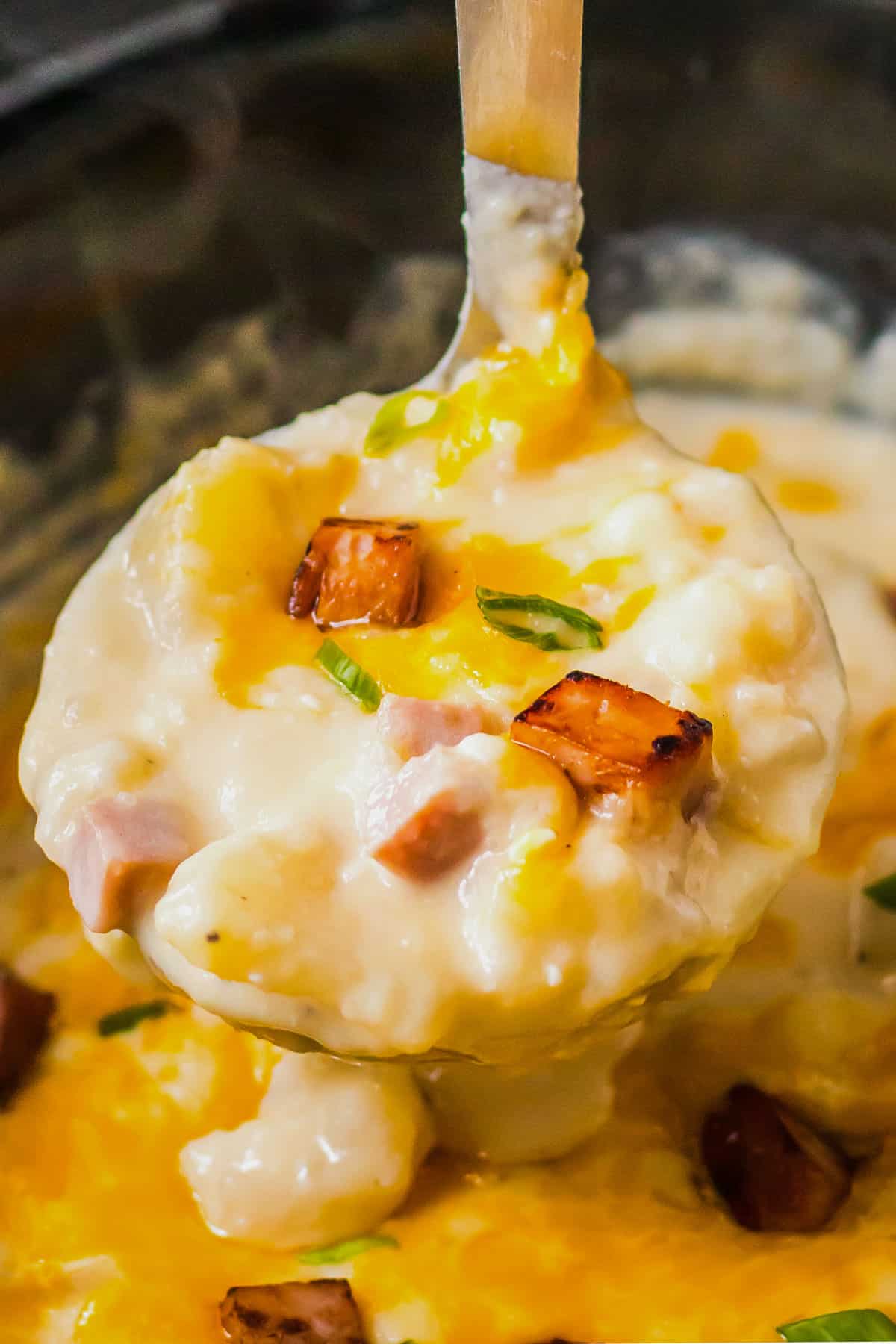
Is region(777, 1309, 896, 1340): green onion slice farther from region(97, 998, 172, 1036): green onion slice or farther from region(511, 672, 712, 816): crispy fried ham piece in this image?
region(97, 998, 172, 1036): green onion slice

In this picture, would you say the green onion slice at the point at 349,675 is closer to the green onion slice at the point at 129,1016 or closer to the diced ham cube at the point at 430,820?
the diced ham cube at the point at 430,820

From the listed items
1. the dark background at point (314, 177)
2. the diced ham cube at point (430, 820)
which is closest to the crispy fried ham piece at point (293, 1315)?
the diced ham cube at point (430, 820)

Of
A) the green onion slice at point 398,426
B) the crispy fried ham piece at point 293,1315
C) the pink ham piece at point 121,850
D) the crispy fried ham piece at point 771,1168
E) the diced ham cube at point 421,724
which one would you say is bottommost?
the crispy fried ham piece at point 771,1168

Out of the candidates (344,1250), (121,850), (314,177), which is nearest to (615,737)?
(121,850)

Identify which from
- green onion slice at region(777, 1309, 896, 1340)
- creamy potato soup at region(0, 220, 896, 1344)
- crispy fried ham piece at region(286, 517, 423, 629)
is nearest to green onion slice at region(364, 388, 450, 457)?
creamy potato soup at region(0, 220, 896, 1344)

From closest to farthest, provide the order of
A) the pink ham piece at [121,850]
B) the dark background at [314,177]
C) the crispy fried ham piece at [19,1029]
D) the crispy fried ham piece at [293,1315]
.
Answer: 1. the pink ham piece at [121,850]
2. the crispy fried ham piece at [293,1315]
3. the crispy fried ham piece at [19,1029]
4. the dark background at [314,177]

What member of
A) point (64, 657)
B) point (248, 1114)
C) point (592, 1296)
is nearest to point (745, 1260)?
point (592, 1296)

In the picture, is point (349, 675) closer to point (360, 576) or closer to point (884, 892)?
point (360, 576)
